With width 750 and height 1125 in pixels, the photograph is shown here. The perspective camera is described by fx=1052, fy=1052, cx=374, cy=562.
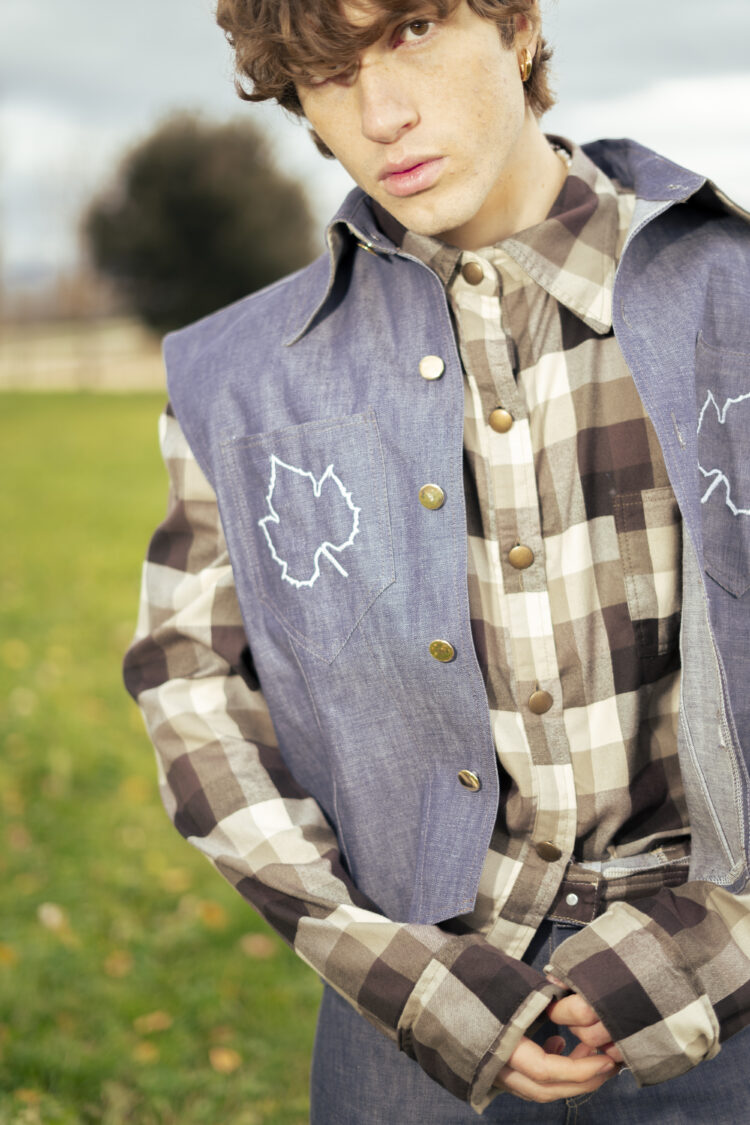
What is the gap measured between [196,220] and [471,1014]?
99.3 ft

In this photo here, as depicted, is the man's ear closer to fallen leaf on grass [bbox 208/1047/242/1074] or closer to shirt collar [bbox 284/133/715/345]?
shirt collar [bbox 284/133/715/345]

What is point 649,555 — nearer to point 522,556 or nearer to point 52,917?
point 522,556

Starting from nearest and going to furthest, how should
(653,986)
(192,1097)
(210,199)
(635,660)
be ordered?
(653,986), (635,660), (192,1097), (210,199)

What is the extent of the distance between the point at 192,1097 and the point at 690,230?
122 inches

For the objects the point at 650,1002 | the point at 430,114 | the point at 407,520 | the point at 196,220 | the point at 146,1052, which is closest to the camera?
the point at 650,1002

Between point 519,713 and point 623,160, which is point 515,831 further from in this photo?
point 623,160

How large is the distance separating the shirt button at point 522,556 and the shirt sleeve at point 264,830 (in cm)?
57

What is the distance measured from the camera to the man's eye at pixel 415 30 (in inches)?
67.6

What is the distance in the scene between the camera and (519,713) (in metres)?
1.85

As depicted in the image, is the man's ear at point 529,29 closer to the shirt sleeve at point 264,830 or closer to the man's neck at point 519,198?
the man's neck at point 519,198

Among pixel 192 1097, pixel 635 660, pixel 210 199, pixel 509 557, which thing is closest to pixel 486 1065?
pixel 635 660

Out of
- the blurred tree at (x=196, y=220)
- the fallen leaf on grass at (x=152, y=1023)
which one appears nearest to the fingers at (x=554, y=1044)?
the fallen leaf on grass at (x=152, y=1023)

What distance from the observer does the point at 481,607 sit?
6.15ft

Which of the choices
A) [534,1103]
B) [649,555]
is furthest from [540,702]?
[534,1103]
